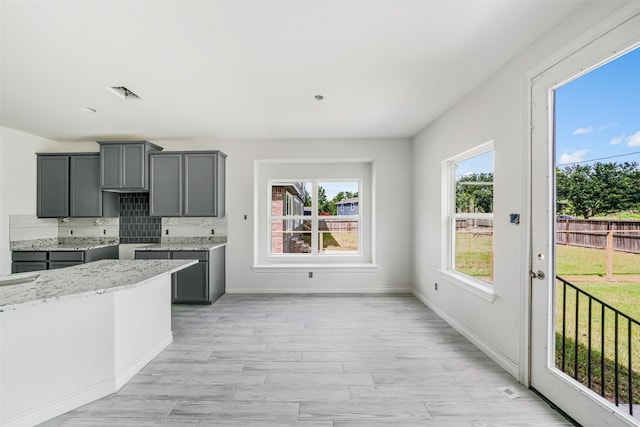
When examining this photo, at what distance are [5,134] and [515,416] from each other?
6452 mm

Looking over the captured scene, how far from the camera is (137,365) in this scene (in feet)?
7.14

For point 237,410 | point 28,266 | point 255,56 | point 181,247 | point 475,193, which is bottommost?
point 237,410

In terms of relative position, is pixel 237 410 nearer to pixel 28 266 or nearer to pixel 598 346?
pixel 598 346

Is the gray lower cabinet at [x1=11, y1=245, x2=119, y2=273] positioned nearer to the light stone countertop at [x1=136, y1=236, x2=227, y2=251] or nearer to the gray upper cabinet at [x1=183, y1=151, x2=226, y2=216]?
the light stone countertop at [x1=136, y1=236, x2=227, y2=251]

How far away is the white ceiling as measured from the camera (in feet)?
5.26

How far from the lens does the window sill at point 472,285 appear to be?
2.44 meters

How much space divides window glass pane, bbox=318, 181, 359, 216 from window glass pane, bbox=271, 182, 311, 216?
0.89 ft

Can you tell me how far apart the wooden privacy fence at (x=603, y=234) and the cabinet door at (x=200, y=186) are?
3.92m

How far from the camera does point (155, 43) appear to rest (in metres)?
1.88

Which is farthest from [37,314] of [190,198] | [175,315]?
[190,198]

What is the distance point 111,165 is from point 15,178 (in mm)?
1334

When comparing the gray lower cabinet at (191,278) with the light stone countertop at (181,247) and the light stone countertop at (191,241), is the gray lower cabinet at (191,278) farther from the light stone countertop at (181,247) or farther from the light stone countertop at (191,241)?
the light stone countertop at (191,241)

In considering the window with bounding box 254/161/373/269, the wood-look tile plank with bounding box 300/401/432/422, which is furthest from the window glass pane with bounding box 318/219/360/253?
the wood-look tile plank with bounding box 300/401/432/422

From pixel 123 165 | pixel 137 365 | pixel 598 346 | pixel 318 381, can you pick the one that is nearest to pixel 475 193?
pixel 598 346
